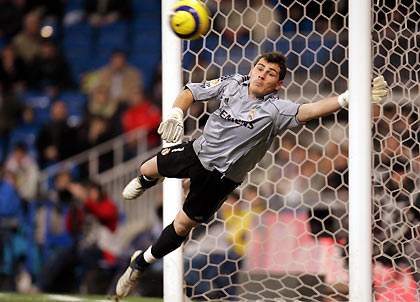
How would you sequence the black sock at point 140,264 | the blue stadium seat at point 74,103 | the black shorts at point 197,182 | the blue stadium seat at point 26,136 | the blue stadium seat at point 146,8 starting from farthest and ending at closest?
the blue stadium seat at point 146,8
the blue stadium seat at point 74,103
the blue stadium seat at point 26,136
the black sock at point 140,264
the black shorts at point 197,182

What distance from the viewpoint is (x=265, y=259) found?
5820mm

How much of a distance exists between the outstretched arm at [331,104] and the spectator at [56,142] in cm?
453

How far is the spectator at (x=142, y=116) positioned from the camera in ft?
26.2

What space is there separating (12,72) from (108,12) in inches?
54.1

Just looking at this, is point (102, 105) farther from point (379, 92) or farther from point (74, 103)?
point (379, 92)

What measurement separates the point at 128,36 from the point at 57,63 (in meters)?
0.91

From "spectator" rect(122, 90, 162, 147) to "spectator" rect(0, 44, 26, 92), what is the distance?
5.70 ft

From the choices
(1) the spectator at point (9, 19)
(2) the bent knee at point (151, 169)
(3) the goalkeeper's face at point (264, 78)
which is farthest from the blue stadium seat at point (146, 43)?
(3) the goalkeeper's face at point (264, 78)

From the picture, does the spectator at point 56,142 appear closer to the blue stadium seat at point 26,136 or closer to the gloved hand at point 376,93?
the blue stadium seat at point 26,136

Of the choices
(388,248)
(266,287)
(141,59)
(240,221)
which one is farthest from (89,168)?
(388,248)

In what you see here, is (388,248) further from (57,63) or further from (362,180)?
(57,63)

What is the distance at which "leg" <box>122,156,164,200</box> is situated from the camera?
4.47 meters

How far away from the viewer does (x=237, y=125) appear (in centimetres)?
417

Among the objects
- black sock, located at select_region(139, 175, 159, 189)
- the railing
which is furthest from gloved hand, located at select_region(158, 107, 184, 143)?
the railing
